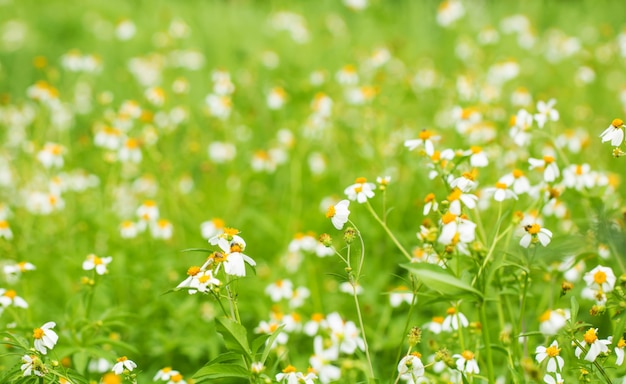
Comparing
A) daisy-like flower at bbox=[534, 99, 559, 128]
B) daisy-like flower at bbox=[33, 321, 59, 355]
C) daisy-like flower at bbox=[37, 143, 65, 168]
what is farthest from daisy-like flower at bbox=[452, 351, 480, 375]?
daisy-like flower at bbox=[37, 143, 65, 168]

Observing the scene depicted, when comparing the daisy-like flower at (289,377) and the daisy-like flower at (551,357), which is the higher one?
the daisy-like flower at (289,377)

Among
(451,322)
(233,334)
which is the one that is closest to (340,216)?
(233,334)

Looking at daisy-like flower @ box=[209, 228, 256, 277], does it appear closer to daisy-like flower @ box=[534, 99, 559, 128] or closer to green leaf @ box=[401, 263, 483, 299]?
green leaf @ box=[401, 263, 483, 299]

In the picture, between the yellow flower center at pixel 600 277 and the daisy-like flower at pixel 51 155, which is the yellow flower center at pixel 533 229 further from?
the daisy-like flower at pixel 51 155

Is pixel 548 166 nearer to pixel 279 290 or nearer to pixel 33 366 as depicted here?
pixel 279 290

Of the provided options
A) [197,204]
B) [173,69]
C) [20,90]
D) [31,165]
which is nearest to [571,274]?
[197,204]

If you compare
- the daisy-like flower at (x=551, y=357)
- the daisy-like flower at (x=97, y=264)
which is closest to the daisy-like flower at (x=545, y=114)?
the daisy-like flower at (x=551, y=357)

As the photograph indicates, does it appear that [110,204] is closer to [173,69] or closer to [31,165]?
[31,165]
